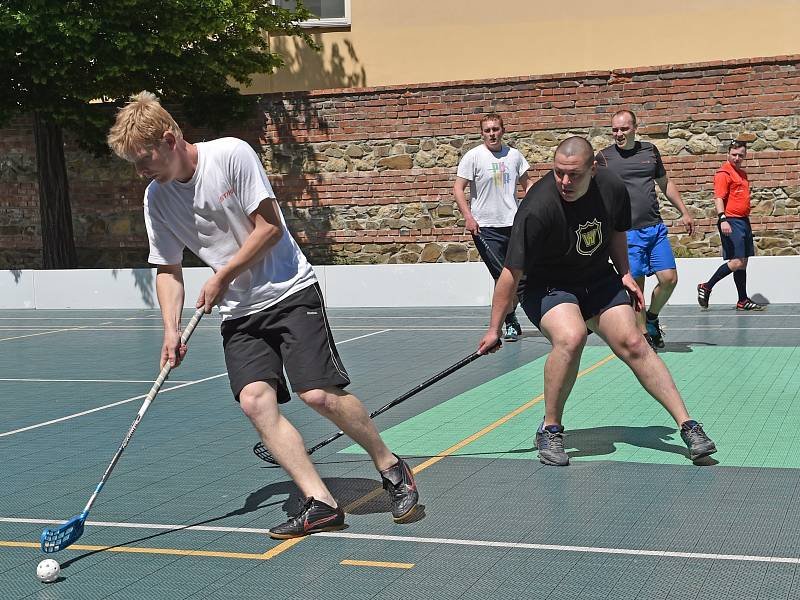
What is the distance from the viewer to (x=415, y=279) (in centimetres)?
1761

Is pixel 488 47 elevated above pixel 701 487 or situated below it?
above

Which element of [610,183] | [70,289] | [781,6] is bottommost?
[70,289]

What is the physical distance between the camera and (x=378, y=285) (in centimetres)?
1780

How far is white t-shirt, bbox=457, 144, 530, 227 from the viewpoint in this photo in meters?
12.0

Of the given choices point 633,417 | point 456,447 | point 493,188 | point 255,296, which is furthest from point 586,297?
point 493,188

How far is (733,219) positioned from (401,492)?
10.6 meters

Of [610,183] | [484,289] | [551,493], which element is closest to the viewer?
[551,493]

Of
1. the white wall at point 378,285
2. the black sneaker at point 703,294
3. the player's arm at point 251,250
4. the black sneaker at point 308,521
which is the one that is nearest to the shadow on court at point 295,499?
the black sneaker at point 308,521

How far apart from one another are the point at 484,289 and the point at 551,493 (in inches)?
450

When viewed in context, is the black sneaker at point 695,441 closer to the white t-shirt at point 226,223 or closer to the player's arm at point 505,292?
the player's arm at point 505,292

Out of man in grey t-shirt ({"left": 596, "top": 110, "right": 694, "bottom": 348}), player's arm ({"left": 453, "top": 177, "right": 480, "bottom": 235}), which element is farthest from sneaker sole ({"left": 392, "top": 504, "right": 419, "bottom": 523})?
player's arm ({"left": 453, "top": 177, "right": 480, "bottom": 235})

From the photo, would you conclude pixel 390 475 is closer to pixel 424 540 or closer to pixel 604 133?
pixel 424 540

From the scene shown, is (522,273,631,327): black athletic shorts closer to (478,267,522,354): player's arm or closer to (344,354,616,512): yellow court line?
(478,267,522,354): player's arm

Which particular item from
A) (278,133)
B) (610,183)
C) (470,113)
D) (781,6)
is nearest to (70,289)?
(278,133)
